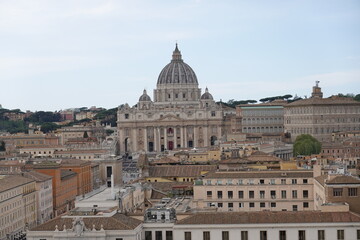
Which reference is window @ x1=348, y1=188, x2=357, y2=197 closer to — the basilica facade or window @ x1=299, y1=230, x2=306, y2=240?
window @ x1=299, y1=230, x2=306, y2=240

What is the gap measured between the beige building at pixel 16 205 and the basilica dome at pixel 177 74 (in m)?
117

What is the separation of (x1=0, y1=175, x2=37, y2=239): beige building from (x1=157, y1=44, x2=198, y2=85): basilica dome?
11716cm

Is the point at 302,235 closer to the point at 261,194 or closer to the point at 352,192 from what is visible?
the point at 352,192

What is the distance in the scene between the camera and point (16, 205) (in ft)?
176

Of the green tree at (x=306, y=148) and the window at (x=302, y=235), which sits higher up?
the green tree at (x=306, y=148)

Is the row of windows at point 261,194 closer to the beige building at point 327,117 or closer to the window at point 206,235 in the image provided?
the window at point 206,235

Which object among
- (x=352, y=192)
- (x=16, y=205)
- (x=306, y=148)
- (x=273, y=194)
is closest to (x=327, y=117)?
(x=306, y=148)

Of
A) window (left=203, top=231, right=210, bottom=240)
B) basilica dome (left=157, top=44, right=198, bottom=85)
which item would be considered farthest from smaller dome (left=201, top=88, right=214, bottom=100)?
window (left=203, top=231, right=210, bottom=240)

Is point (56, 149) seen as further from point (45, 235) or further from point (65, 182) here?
point (45, 235)

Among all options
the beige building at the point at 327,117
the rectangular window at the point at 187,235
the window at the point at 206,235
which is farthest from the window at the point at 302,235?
the beige building at the point at 327,117

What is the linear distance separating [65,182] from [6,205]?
16.5 m

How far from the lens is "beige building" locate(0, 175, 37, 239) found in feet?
167

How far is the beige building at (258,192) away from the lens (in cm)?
4488

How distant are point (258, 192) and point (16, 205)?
611 inches
